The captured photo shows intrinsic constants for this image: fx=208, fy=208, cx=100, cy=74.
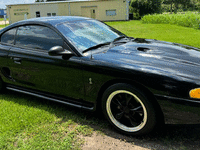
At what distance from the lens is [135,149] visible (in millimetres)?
2416

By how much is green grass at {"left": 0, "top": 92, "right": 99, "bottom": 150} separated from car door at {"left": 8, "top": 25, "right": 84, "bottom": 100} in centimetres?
33

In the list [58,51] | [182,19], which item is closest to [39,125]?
[58,51]

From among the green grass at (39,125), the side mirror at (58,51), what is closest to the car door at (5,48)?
the green grass at (39,125)

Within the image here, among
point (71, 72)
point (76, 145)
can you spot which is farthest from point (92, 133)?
point (71, 72)

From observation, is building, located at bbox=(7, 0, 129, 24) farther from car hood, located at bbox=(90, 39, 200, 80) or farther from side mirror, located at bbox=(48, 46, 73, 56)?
side mirror, located at bbox=(48, 46, 73, 56)

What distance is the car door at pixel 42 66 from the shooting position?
115 inches

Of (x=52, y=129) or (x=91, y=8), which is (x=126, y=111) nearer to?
(x=52, y=129)

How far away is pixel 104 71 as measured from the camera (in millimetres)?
2617

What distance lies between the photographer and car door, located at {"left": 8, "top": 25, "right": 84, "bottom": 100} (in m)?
2.93

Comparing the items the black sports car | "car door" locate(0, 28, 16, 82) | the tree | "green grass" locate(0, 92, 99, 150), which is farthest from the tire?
the tree

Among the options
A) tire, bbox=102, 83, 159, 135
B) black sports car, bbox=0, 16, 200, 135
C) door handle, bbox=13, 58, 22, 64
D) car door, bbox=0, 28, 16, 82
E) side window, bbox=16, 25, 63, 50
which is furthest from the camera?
car door, bbox=0, 28, 16, 82

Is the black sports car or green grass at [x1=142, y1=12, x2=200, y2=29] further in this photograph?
green grass at [x1=142, y1=12, x2=200, y2=29]

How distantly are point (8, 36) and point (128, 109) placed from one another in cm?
255

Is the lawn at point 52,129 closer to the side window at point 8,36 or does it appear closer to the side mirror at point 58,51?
the side mirror at point 58,51
